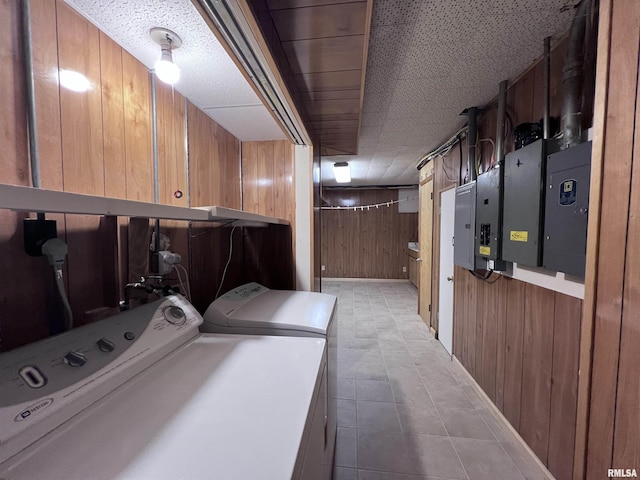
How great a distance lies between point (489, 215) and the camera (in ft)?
5.91

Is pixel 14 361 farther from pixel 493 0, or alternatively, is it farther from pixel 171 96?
pixel 493 0

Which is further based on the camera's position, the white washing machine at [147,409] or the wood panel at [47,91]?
the wood panel at [47,91]

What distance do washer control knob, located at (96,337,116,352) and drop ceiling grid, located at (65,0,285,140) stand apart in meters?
1.08

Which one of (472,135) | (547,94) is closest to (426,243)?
(472,135)

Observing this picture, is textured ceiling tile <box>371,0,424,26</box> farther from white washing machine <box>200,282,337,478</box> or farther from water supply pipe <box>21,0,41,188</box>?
white washing machine <box>200,282,337,478</box>

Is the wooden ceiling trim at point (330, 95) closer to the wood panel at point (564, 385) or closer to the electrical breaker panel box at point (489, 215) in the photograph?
the electrical breaker panel box at point (489, 215)

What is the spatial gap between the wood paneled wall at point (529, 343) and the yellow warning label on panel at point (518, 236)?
1.01 ft

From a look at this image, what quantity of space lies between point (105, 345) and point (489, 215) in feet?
6.90

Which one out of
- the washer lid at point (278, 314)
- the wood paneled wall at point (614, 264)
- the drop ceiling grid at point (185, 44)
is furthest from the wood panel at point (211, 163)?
the wood paneled wall at point (614, 264)

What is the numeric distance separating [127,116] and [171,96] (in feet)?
1.16

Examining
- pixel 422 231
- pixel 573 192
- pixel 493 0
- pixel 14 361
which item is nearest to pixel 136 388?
pixel 14 361

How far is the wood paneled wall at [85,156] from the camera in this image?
74 cm

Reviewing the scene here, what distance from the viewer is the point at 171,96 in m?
1.39

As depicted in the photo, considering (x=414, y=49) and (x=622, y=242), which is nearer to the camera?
(x=622, y=242)
